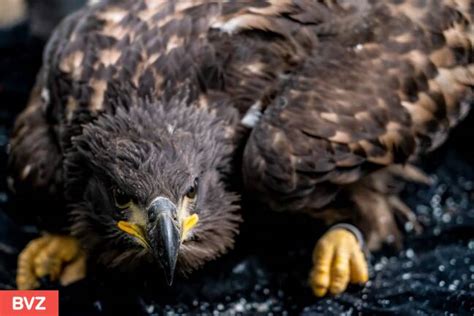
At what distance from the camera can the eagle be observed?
3486 mm

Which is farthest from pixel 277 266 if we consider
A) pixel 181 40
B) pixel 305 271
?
pixel 181 40

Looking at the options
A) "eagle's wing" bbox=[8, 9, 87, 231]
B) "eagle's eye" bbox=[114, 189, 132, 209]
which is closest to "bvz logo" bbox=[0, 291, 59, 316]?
"eagle's eye" bbox=[114, 189, 132, 209]

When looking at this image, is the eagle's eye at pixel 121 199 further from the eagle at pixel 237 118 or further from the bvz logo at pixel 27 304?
the bvz logo at pixel 27 304

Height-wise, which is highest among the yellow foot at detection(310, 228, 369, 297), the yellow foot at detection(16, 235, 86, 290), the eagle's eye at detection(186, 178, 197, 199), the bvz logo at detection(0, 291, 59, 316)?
the eagle's eye at detection(186, 178, 197, 199)

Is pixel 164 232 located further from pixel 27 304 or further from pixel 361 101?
pixel 361 101

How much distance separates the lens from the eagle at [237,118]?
3.49m

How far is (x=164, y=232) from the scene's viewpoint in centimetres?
311

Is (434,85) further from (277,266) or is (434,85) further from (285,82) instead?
(277,266)

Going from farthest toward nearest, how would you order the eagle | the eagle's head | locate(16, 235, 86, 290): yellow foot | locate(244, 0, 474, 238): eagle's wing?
locate(16, 235, 86, 290): yellow foot, locate(244, 0, 474, 238): eagle's wing, the eagle, the eagle's head

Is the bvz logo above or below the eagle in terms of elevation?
below

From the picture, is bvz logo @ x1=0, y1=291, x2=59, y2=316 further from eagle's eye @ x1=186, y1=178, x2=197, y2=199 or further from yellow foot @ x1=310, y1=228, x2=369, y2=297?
yellow foot @ x1=310, y1=228, x2=369, y2=297

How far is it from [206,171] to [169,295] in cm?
71

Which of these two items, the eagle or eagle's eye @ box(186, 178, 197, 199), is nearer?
eagle's eye @ box(186, 178, 197, 199)

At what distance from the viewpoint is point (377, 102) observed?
3.75 meters
